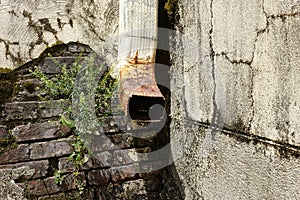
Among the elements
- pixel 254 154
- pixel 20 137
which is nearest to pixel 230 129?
pixel 254 154

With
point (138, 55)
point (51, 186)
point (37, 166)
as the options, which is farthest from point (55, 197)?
point (138, 55)

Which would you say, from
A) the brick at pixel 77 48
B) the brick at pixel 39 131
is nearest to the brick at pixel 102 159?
the brick at pixel 39 131

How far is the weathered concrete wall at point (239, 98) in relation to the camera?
129 centimetres

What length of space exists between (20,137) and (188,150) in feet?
3.20

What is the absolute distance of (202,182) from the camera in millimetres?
1997

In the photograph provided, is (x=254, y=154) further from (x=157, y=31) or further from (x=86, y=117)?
(x=86, y=117)

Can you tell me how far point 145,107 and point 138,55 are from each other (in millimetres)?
290

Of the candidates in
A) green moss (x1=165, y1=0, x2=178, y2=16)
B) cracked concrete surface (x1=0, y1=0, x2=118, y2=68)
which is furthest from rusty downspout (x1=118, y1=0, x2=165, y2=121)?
cracked concrete surface (x1=0, y1=0, x2=118, y2=68)

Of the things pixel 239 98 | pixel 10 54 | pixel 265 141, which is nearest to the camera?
pixel 265 141

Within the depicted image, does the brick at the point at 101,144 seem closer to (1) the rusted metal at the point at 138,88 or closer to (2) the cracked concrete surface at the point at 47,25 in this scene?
(1) the rusted metal at the point at 138,88

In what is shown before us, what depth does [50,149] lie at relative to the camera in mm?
2361

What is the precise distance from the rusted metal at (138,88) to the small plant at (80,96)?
0.77ft

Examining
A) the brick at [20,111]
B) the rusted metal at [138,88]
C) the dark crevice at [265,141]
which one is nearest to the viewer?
the dark crevice at [265,141]

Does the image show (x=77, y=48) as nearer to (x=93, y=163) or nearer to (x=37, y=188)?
(x=93, y=163)
